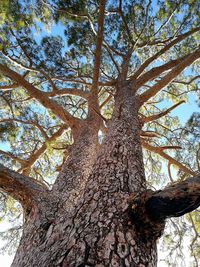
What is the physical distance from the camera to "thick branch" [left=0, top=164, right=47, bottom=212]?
174 cm

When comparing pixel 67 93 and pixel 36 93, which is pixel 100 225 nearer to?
pixel 36 93

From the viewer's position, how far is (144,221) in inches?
47.6

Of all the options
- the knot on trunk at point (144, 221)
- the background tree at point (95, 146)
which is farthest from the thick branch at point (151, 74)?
the knot on trunk at point (144, 221)

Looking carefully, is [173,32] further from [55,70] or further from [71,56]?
[55,70]

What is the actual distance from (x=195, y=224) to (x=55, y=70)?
3.50 metres

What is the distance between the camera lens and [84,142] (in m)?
2.79

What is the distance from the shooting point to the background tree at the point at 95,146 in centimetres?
117

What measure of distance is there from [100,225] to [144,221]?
0.22 meters

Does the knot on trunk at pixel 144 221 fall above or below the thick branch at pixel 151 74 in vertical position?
below

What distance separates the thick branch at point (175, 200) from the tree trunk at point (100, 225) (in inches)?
5.3

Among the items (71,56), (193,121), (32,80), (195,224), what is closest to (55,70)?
(71,56)

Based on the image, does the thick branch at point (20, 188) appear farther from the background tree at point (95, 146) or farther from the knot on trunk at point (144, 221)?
the knot on trunk at point (144, 221)

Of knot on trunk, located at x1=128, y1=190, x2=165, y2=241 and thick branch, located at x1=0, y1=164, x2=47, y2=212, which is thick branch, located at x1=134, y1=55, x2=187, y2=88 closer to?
thick branch, located at x1=0, y1=164, x2=47, y2=212

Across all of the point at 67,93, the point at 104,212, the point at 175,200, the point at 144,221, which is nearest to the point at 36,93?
the point at 67,93
